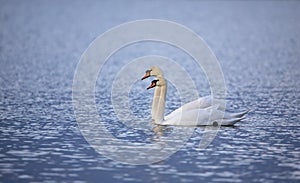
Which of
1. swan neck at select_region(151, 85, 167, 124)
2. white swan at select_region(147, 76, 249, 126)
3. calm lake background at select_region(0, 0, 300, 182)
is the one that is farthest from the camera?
swan neck at select_region(151, 85, 167, 124)

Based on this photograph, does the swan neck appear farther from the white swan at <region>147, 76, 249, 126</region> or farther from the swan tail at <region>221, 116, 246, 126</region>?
the swan tail at <region>221, 116, 246, 126</region>

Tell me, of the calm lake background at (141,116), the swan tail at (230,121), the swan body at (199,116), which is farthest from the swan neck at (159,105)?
the swan tail at (230,121)

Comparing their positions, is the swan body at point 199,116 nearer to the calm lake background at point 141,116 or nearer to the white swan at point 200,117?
the white swan at point 200,117

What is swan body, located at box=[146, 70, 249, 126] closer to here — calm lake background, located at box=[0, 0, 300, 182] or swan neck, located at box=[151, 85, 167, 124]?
swan neck, located at box=[151, 85, 167, 124]

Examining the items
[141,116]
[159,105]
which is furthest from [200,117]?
[141,116]

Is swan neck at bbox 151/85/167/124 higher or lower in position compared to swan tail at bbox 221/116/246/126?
higher

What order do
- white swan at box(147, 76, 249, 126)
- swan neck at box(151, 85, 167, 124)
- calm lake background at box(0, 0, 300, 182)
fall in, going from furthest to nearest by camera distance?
swan neck at box(151, 85, 167, 124) < white swan at box(147, 76, 249, 126) < calm lake background at box(0, 0, 300, 182)

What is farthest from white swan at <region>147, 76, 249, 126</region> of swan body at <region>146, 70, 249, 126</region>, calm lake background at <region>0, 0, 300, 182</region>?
calm lake background at <region>0, 0, 300, 182</region>

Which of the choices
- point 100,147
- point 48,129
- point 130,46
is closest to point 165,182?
point 100,147

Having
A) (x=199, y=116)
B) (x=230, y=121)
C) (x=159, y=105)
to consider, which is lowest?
(x=230, y=121)

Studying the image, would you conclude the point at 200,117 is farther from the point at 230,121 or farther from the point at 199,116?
the point at 230,121

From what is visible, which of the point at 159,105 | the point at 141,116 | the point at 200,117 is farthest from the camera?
the point at 141,116

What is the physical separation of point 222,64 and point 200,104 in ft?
54.1

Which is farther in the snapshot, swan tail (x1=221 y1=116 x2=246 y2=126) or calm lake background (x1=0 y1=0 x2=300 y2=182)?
swan tail (x1=221 y1=116 x2=246 y2=126)
